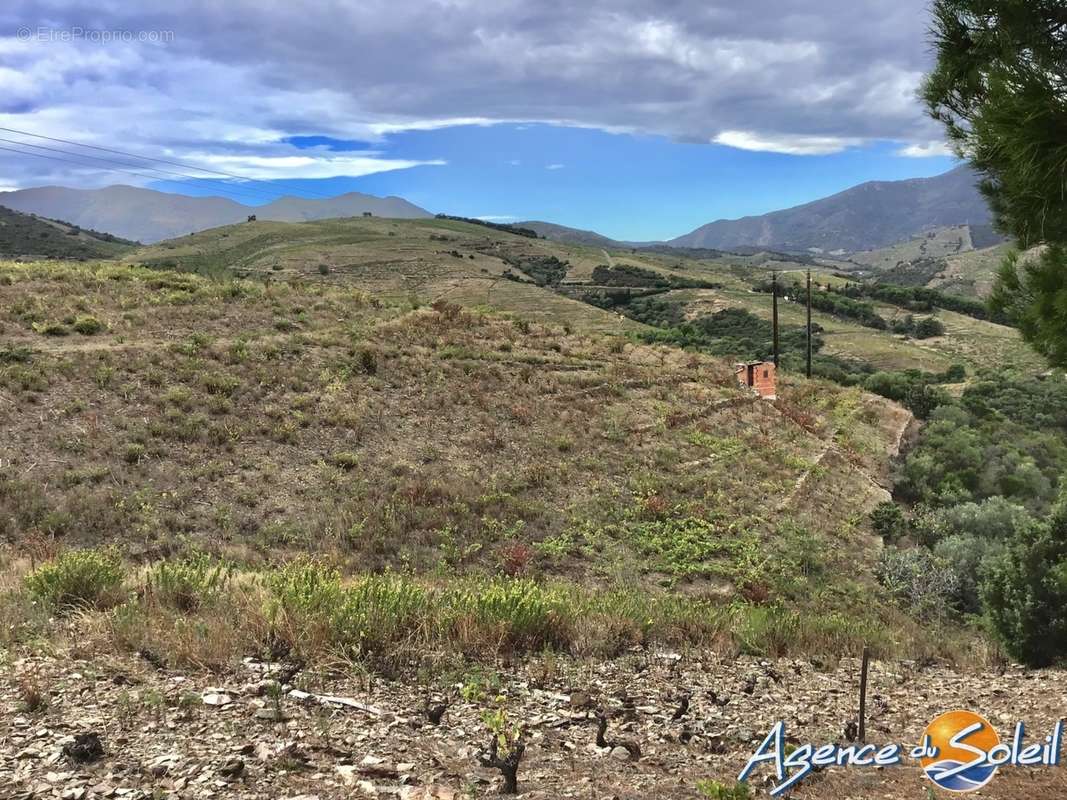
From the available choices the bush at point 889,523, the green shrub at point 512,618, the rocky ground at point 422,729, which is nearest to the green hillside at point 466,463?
the green shrub at point 512,618

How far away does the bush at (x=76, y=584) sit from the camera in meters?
5.65

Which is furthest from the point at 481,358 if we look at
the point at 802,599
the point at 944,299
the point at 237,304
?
the point at 944,299

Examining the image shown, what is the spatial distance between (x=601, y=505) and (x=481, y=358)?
30.3 feet

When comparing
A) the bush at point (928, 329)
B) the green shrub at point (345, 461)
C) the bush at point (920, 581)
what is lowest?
the bush at point (920, 581)

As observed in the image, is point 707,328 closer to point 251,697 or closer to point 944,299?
point 944,299

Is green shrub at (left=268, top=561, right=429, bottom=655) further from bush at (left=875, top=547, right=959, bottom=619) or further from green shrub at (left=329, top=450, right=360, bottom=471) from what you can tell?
bush at (left=875, top=547, right=959, bottom=619)

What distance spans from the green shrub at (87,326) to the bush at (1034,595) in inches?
829

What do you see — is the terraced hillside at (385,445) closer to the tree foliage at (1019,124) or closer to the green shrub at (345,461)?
the green shrub at (345,461)

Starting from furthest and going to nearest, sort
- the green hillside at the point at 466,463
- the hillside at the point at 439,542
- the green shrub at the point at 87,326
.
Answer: the green shrub at the point at 87,326 < the green hillside at the point at 466,463 < the hillside at the point at 439,542

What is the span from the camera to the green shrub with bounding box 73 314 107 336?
18.2 m

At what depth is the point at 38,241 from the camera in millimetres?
88250

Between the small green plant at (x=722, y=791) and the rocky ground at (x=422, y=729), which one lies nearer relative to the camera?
the small green plant at (x=722, y=791)

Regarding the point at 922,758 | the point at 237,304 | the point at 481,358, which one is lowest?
the point at 922,758

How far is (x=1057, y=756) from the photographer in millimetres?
3982
